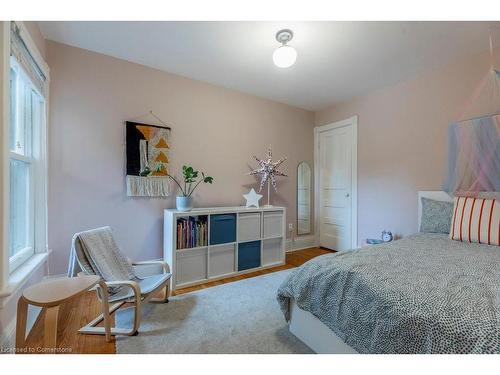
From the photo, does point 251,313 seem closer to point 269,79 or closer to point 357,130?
point 269,79

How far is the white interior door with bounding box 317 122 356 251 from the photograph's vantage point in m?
3.64

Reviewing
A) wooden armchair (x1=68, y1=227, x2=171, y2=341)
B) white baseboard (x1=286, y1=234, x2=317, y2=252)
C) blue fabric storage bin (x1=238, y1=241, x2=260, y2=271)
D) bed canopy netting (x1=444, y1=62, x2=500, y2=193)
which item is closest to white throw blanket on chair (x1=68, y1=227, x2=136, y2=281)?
wooden armchair (x1=68, y1=227, x2=171, y2=341)

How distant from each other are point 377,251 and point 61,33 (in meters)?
3.27

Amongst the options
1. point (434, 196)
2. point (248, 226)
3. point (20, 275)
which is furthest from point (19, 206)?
point (434, 196)

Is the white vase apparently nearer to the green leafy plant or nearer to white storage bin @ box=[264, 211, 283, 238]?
the green leafy plant

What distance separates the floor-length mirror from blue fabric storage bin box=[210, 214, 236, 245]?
1547mm

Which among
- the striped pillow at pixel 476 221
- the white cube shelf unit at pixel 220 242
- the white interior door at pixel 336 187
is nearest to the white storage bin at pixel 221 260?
the white cube shelf unit at pixel 220 242

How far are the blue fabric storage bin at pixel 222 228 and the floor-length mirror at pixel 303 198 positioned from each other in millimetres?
1547

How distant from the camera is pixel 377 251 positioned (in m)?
1.75

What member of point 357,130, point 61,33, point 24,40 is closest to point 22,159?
point 24,40

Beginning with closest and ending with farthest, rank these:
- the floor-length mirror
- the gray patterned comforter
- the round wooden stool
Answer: the gray patterned comforter
the round wooden stool
the floor-length mirror

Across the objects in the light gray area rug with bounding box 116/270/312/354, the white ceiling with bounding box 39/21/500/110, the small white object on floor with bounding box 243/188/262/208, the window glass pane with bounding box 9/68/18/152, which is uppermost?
the white ceiling with bounding box 39/21/500/110
